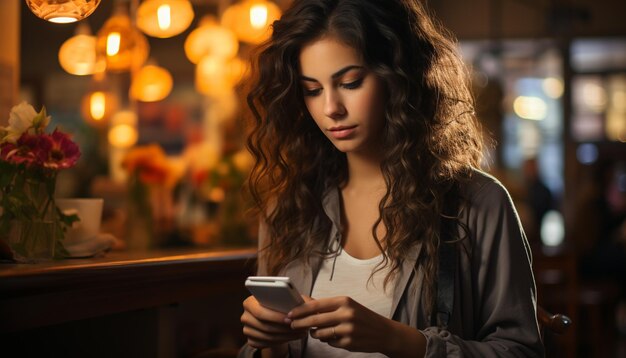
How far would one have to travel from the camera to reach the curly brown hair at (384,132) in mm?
2186

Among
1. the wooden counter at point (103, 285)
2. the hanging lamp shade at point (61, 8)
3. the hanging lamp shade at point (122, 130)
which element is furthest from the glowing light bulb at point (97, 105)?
the hanging lamp shade at point (61, 8)

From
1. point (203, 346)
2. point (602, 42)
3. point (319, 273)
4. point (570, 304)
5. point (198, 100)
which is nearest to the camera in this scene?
point (319, 273)

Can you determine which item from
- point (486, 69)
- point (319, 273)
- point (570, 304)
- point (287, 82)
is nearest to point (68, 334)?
point (319, 273)

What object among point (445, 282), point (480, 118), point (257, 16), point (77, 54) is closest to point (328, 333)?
point (445, 282)

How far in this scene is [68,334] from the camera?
226 centimetres

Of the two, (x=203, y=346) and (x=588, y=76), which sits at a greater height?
(x=588, y=76)

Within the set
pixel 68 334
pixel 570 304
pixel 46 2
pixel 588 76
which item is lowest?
pixel 570 304

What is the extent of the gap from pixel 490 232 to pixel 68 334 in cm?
Result: 110

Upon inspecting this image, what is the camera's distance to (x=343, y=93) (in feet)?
7.04

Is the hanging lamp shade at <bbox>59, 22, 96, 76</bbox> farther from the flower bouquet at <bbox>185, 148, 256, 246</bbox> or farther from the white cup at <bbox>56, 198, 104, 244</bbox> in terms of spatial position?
the white cup at <bbox>56, 198, 104, 244</bbox>

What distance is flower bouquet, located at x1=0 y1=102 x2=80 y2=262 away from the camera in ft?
7.30

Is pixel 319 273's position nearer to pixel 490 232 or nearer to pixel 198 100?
pixel 490 232

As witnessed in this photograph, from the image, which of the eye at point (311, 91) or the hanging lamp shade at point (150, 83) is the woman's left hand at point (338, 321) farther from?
the hanging lamp shade at point (150, 83)

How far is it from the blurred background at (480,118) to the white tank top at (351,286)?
8.81 ft
